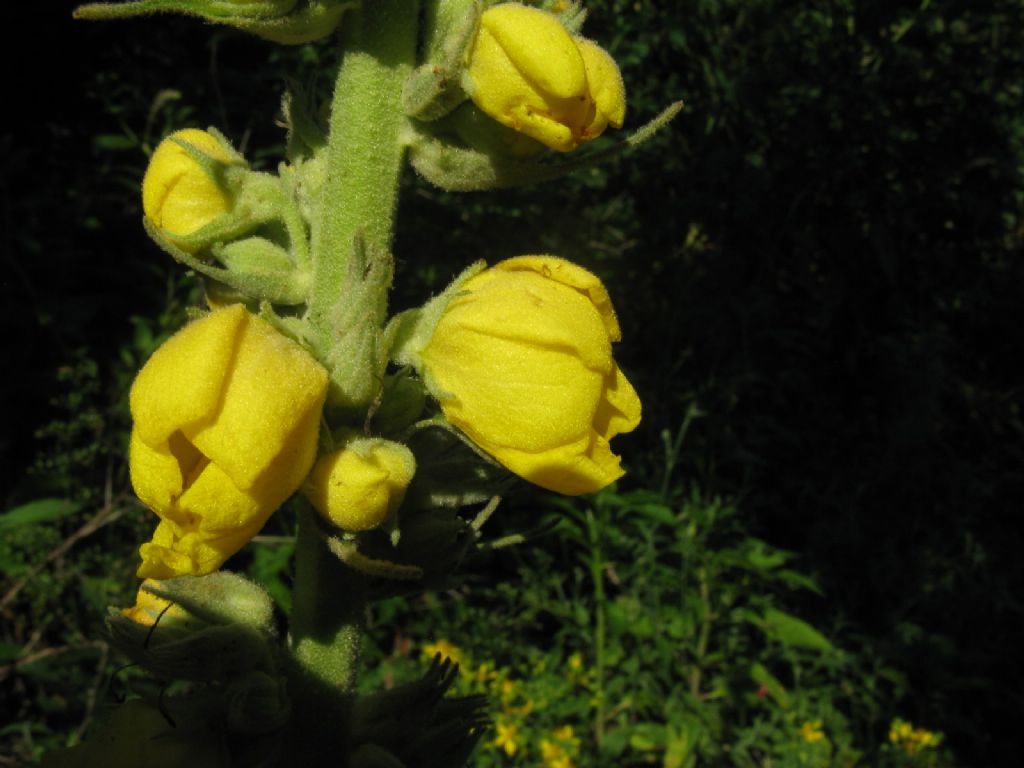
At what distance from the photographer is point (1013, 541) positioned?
214 inches

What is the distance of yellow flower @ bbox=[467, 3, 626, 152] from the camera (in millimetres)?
1297

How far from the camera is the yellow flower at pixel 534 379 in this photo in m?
1.31

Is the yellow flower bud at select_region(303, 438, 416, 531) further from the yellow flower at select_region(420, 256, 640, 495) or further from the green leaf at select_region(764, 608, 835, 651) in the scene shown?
the green leaf at select_region(764, 608, 835, 651)

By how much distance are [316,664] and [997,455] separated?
5.27 metres

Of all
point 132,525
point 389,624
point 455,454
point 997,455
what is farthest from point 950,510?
point 455,454

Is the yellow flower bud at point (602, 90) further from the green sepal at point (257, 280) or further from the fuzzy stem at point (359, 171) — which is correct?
the green sepal at point (257, 280)

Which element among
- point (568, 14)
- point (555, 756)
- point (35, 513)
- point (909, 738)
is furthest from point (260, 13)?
point (909, 738)

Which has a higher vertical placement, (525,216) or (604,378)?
(604,378)

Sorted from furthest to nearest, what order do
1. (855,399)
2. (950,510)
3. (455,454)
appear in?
(855,399), (950,510), (455,454)

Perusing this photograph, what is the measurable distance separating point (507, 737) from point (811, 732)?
42.0 inches

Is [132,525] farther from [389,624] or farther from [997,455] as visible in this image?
[997,455]

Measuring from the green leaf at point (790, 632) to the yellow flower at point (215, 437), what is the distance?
2791 millimetres

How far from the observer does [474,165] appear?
1.45 m

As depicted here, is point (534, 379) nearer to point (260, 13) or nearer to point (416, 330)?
point (416, 330)
